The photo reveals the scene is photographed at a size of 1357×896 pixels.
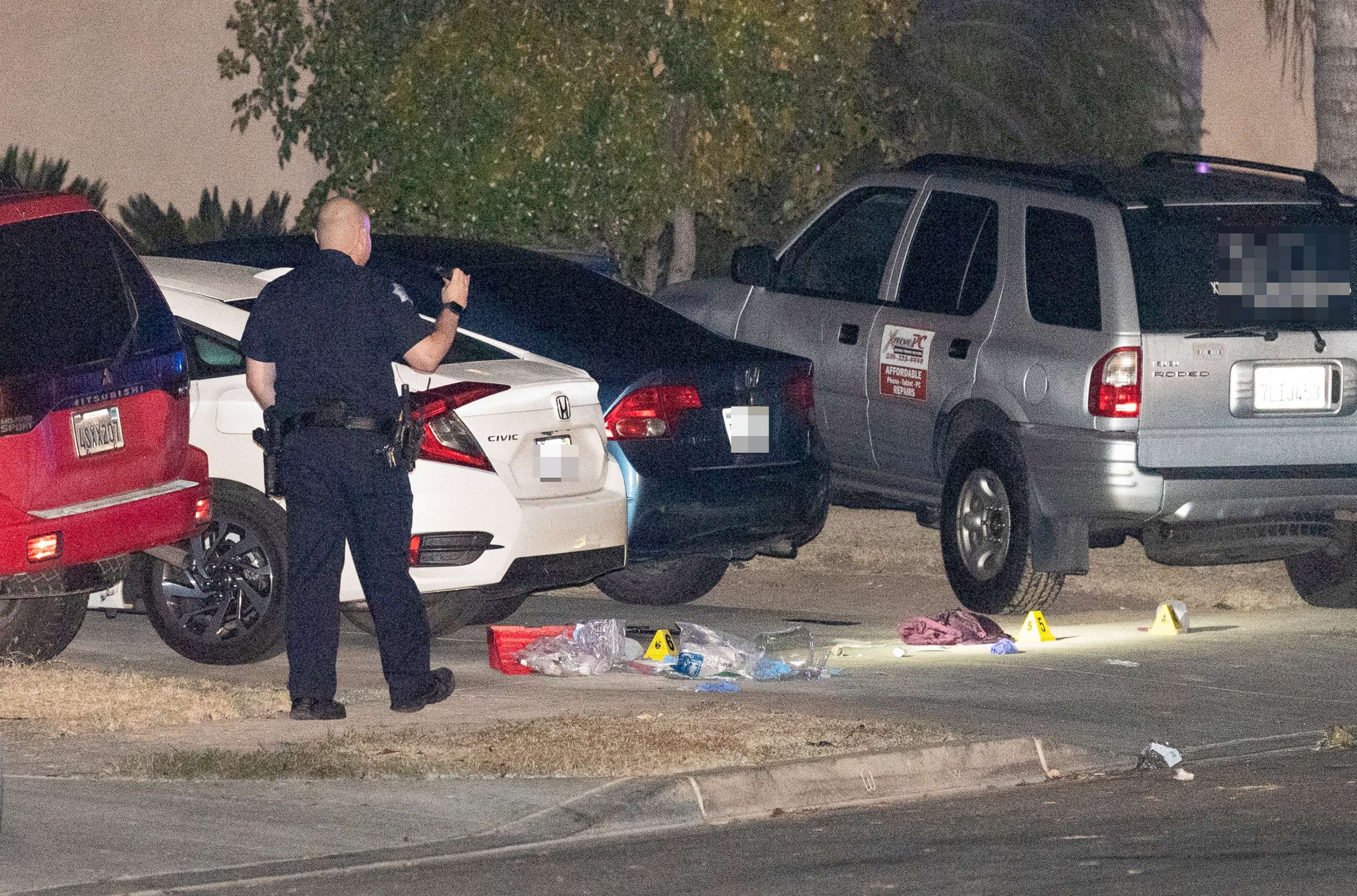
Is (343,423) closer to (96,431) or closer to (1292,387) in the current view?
(96,431)

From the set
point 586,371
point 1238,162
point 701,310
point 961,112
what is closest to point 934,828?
point 586,371

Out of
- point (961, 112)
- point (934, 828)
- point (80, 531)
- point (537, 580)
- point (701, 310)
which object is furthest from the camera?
point (961, 112)

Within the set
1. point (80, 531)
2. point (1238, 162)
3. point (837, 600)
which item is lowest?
point (837, 600)

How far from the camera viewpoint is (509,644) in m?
10.1

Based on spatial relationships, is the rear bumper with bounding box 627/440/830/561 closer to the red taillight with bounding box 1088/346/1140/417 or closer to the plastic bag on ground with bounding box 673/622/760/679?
the plastic bag on ground with bounding box 673/622/760/679

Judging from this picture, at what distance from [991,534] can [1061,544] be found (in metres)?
0.52

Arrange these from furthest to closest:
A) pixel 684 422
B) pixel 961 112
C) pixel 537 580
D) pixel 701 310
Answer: pixel 961 112, pixel 701 310, pixel 684 422, pixel 537 580

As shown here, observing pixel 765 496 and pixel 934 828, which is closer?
pixel 934 828

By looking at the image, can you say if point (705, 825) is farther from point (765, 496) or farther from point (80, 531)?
point (765, 496)

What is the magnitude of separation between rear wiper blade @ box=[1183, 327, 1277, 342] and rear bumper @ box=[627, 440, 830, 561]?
1650mm

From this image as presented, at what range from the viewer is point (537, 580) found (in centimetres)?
1001

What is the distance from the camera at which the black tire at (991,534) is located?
38.1 feet

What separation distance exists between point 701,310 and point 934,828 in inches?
253

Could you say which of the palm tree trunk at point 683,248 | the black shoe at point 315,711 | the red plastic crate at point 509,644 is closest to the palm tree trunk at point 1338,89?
the palm tree trunk at point 683,248
